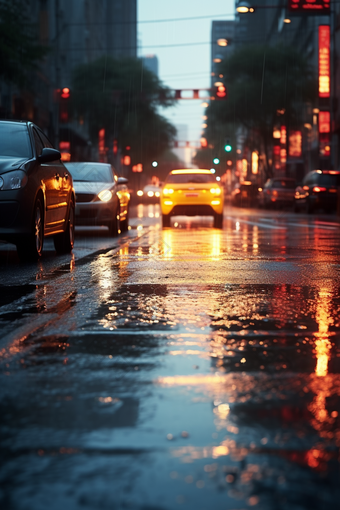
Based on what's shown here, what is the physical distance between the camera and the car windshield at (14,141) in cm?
1084

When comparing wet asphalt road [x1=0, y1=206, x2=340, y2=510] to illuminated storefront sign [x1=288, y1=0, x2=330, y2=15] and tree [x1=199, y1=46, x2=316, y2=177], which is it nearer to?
illuminated storefront sign [x1=288, y1=0, x2=330, y2=15]

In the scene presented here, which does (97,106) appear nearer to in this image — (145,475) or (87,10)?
(87,10)

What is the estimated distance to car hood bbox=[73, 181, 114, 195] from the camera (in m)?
18.0

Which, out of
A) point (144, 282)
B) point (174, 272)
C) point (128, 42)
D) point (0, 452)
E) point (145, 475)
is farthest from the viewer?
point (128, 42)

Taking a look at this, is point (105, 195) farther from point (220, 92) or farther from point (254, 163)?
point (254, 163)

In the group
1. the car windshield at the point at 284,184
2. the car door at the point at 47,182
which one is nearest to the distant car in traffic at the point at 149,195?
the car windshield at the point at 284,184

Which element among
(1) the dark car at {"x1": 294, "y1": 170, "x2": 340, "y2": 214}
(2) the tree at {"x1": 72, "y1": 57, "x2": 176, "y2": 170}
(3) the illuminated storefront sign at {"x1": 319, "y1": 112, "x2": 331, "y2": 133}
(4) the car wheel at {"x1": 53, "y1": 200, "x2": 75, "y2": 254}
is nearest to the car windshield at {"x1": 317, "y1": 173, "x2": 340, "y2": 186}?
(1) the dark car at {"x1": 294, "y1": 170, "x2": 340, "y2": 214}

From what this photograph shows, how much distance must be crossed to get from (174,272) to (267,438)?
6.21 metres

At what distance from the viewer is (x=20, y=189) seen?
396 inches

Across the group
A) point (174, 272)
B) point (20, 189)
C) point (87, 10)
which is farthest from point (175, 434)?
point (87, 10)

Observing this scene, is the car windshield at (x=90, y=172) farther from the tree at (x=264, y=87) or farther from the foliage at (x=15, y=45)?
the tree at (x=264, y=87)

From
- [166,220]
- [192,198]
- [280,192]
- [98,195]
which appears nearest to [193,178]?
[192,198]

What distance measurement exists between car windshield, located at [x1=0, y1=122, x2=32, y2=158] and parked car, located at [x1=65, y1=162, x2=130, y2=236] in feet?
21.3

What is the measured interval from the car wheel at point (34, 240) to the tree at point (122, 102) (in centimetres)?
4990
